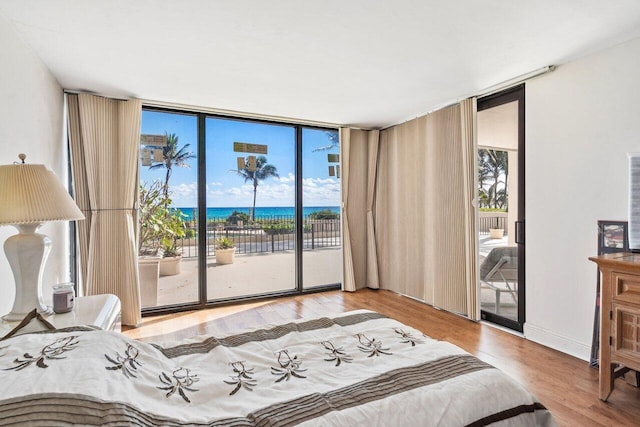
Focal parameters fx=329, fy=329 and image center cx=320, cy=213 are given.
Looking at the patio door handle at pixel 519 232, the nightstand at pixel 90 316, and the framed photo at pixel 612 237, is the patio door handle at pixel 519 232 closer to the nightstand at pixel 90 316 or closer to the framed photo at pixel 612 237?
the framed photo at pixel 612 237

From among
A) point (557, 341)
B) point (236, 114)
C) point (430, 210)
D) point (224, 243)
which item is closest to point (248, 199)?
point (224, 243)

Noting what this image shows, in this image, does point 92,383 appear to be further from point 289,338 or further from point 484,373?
point 484,373

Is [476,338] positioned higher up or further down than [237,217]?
further down

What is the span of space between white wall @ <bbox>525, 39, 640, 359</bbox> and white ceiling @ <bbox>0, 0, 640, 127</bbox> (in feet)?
0.81

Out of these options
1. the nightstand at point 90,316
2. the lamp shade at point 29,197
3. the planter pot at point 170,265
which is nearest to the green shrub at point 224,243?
the planter pot at point 170,265

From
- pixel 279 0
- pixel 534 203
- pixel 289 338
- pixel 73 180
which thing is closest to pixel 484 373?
pixel 289 338

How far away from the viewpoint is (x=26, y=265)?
70.5 inches

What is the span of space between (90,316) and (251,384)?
1358 mm

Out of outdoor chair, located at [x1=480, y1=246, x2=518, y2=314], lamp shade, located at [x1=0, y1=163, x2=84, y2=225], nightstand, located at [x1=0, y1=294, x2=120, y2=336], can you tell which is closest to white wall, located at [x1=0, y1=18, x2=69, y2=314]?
nightstand, located at [x1=0, y1=294, x2=120, y2=336]

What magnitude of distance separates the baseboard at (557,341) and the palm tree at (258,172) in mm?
3573

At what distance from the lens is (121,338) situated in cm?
136

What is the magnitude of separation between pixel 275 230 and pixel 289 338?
149 inches

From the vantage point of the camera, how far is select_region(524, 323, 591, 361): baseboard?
271 centimetres

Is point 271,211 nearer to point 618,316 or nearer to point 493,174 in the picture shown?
point 493,174
